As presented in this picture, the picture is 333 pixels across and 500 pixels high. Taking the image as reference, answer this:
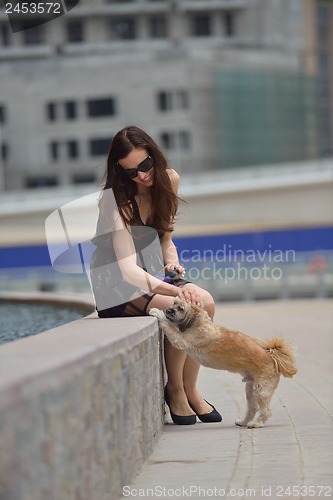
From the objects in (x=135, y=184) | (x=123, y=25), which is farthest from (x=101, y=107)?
(x=135, y=184)

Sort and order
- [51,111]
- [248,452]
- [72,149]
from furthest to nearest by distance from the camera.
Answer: [72,149]
[51,111]
[248,452]

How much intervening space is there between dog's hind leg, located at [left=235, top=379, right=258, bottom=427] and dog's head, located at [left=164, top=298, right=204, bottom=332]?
1.66ft

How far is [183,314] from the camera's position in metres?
7.16

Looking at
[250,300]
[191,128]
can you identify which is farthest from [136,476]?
[191,128]

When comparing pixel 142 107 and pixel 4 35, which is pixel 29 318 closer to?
pixel 142 107

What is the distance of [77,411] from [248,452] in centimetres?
207

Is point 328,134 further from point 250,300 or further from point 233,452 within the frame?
point 233,452

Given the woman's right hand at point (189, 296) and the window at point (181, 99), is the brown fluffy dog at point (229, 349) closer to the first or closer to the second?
the woman's right hand at point (189, 296)

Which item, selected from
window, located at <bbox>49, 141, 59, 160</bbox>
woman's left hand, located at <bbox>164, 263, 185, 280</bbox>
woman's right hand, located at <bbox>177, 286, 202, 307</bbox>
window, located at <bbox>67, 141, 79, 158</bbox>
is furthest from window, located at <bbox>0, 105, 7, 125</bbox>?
woman's right hand, located at <bbox>177, 286, 202, 307</bbox>

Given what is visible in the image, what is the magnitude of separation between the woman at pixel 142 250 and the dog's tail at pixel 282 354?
431mm

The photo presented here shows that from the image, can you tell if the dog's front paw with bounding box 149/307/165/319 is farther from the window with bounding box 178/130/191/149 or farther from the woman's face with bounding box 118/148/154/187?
the window with bounding box 178/130/191/149

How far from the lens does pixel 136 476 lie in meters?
5.95

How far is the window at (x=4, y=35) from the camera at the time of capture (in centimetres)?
9431

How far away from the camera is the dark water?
437 inches
